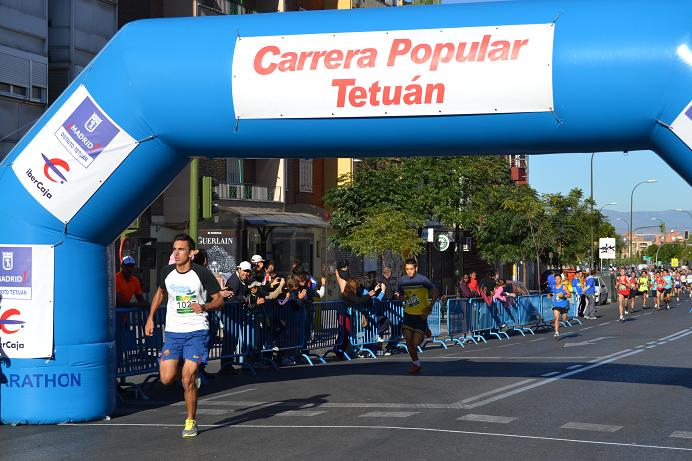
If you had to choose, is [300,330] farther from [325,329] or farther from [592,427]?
[592,427]

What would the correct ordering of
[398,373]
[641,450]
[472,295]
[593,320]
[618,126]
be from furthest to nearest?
[593,320], [472,295], [398,373], [618,126], [641,450]

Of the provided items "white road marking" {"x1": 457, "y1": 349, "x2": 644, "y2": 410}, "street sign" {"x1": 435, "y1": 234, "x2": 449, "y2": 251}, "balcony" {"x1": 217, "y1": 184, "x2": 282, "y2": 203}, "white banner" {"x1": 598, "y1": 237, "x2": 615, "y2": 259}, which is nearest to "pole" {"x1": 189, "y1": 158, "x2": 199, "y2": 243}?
"white road marking" {"x1": 457, "y1": 349, "x2": 644, "y2": 410}

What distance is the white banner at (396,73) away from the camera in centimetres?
1045

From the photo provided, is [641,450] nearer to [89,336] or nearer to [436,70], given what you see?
[436,70]

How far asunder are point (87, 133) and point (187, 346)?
8.52 feet

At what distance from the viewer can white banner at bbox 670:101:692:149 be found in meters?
9.84

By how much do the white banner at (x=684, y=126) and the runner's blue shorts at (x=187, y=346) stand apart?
15.4ft

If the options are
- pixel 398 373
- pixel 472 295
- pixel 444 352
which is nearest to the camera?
pixel 398 373

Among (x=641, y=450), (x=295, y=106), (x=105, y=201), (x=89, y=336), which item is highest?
(x=295, y=106)

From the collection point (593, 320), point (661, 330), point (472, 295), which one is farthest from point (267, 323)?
point (593, 320)

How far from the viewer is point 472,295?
27.1 m

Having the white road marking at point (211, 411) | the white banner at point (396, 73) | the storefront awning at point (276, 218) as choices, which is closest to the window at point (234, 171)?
the storefront awning at point (276, 218)

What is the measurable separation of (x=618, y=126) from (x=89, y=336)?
569cm

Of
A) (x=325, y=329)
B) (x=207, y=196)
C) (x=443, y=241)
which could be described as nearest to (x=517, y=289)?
(x=443, y=241)
